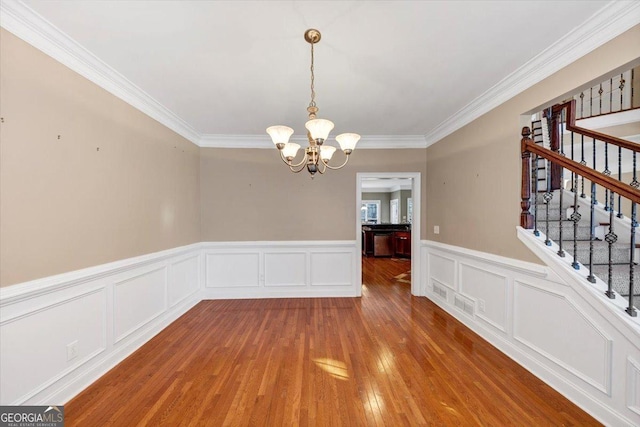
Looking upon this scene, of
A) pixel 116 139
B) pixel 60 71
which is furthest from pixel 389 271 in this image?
pixel 60 71

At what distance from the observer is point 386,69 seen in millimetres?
2340

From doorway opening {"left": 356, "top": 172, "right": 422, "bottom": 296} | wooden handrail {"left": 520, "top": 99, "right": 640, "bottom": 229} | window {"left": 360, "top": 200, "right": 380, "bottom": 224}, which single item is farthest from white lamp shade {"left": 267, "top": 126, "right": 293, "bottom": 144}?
window {"left": 360, "top": 200, "right": 380, "bottom": 224}

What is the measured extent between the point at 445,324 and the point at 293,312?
207 centimetres

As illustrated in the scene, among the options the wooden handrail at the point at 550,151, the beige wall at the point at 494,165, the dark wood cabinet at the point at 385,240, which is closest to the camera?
the beige wall at the point at 494,165

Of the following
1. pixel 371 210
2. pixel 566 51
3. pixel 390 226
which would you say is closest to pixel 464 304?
pixel 566 51

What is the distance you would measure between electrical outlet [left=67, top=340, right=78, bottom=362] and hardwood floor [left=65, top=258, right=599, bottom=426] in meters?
0.32

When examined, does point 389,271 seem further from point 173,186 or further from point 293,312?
point 173,186

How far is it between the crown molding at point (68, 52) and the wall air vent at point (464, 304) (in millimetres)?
4544

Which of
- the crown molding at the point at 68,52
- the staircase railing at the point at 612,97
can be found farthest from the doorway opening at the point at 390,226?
the crown molding at the point at 68,52

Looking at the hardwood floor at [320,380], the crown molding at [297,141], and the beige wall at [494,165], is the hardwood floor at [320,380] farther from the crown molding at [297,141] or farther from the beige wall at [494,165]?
the crown molding at [297,141]

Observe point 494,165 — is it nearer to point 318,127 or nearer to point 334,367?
point 318,127

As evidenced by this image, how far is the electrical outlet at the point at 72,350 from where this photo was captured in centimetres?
199

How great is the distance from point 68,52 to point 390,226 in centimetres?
798

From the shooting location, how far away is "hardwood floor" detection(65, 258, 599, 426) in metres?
1.80
